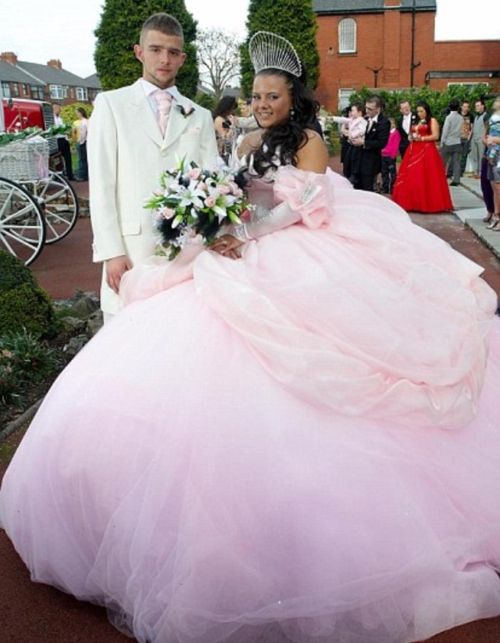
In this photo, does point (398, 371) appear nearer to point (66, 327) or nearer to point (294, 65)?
point (294, 65)

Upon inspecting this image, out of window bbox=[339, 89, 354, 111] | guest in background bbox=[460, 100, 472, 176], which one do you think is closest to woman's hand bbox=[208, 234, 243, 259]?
guest in background bbox=[460, 100, 472, 176]

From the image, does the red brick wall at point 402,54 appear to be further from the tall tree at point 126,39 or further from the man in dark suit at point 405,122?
the man in dark suit at point 405,122

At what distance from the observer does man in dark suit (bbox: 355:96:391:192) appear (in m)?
12.3

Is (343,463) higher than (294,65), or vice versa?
(294,65)

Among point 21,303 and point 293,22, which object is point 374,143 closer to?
point 21,303

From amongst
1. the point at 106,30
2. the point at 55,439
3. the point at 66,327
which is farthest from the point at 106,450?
the point at 106,30

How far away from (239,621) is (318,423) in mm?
686

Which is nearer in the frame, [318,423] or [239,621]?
[239,621]

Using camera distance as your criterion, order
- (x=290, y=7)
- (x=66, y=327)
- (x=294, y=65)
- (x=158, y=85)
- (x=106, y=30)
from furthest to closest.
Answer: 1. (x=290, y=7)
2. (x=106, y=30)
3. (x=66, y=327)
4. (x=158, y=85)
5. (x=294, y=65)

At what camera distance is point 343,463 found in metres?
2.39

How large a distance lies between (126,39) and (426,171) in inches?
727

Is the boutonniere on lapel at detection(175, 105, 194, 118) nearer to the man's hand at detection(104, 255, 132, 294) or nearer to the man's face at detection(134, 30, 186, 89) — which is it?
the man's face at detection(134, 30, 186, 89)

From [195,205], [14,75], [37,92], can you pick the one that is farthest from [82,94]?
[195,205]

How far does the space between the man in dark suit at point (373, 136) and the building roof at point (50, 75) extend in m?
64.4
